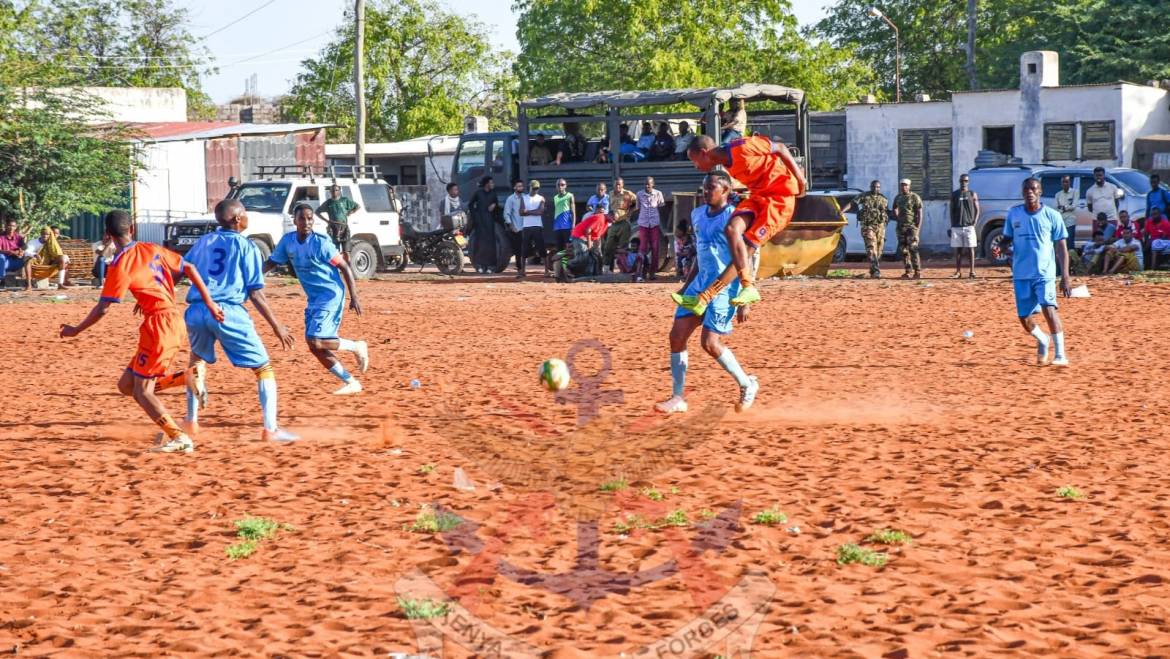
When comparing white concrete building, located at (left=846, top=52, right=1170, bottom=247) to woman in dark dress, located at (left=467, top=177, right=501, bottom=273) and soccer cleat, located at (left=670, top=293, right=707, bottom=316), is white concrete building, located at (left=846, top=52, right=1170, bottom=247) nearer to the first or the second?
woman in dark dress, located at (left=467, top=177, right=501, bottom=273)

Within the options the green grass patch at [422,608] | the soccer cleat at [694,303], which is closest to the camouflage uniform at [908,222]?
the soccer cleat at [694,303]

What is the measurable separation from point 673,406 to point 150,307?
152 inches

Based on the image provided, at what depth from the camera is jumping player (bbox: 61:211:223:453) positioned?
9359 millimetres

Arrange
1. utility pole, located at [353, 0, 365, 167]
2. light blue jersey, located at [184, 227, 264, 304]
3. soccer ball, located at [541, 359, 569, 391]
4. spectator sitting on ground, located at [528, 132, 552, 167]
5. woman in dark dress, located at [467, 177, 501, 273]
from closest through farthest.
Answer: soccer ball, located at [541, 359, 569, 391] < light blue jersey, located at [184, 227, 264, 304] < woman in dark dress, located at [467, 177, 501, 273] < spectator sitting on ground, located at [528, 132, 552, 167] < utility pole, located at [353, 0, 365, 167]

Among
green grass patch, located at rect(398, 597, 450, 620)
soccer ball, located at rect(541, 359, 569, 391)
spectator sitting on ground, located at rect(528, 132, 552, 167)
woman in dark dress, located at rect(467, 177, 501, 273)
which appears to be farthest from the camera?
spectator sitting on ground, located at rect(528, 132, 552, 167)

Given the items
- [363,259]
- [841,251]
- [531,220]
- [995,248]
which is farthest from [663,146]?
[995,248]

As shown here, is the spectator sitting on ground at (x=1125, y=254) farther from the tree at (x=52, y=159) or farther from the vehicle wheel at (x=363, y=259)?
the tree at (x=52, y=159)

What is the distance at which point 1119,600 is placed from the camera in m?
5.79

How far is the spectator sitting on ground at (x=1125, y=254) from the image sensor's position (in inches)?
981

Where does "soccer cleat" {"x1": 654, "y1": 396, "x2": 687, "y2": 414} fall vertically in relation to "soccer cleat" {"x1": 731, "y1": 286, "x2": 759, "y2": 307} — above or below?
below

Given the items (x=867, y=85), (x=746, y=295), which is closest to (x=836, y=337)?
(x=746, y=295)

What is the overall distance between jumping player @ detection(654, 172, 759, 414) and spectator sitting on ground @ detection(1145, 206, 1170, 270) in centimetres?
1655

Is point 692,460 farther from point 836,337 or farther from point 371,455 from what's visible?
point 836,337

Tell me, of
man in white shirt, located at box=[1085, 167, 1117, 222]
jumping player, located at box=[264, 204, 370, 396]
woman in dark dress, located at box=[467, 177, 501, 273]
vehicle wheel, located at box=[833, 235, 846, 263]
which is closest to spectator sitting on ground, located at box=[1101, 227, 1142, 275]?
man in white shirt, located at box=[1085, 167, 1117, 222]
